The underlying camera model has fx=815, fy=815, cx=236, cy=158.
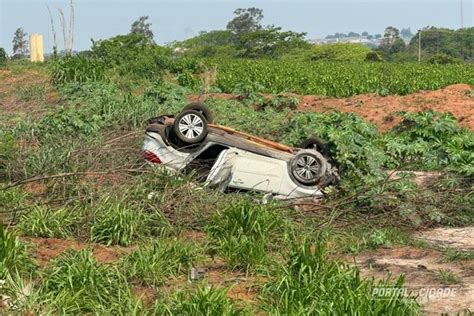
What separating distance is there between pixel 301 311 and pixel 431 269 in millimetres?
2148

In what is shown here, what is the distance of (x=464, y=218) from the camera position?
9711 millimetres

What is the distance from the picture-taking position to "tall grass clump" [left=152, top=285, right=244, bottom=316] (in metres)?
A: 5.87

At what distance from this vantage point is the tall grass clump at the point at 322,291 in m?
5.70

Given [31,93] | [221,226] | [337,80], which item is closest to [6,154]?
[221,226]

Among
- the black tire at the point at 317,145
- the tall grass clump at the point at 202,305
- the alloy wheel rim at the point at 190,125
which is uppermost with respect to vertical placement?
the alloy wheel rim at the point at 190,125

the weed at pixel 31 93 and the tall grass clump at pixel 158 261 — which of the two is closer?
the tall grass clump at pixel 158 261

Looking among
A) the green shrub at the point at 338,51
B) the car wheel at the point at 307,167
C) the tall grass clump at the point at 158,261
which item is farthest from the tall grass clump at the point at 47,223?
the green shrub at the point at 338,51

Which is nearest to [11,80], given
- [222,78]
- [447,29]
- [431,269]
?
[222,78]

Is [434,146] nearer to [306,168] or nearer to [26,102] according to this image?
[306,168]

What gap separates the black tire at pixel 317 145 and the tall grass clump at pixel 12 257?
4.96m

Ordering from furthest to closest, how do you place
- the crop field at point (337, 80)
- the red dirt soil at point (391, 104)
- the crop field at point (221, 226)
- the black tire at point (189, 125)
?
the crop field at point (337, 80) → the red dirt soil at point (391, 104) → the black tire at point (189, 125) → the crop field at point (221, 226)

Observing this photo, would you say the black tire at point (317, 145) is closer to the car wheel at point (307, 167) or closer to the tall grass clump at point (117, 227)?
the car wheel at point (307, 167)

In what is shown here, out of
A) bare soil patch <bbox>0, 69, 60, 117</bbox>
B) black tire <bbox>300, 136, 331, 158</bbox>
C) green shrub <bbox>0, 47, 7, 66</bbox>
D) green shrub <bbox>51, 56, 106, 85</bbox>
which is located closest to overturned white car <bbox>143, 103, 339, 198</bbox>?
black tire <bbox>300, 136, 331, 158</bbox>

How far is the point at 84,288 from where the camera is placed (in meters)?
6.41
